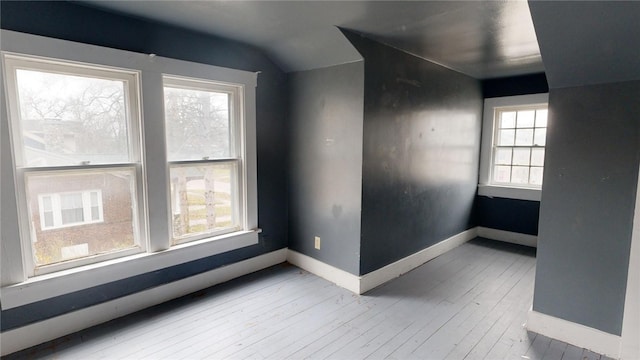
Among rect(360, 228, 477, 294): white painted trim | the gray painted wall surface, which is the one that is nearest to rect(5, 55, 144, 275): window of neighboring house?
rect(360, 228, 477, 294): white painted trim

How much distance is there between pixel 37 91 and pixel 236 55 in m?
1.54

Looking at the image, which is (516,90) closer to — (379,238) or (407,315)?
(379,238)

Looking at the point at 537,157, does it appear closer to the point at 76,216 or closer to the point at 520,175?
the point at 520,175

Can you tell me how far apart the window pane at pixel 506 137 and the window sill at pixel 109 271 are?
3820 millimetres

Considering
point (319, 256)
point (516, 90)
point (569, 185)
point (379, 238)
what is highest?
point (516, 90)

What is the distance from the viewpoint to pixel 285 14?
89.7 inches

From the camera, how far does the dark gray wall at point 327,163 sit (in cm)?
289

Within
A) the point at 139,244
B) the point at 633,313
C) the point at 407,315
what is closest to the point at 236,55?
the point at 139,244

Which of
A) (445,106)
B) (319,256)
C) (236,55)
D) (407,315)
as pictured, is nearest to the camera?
(407,315)

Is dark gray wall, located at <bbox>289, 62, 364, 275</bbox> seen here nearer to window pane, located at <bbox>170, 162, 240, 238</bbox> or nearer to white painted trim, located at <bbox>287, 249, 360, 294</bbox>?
white painted trim, located at <bbox>287, 249, 360, 294</bbox>

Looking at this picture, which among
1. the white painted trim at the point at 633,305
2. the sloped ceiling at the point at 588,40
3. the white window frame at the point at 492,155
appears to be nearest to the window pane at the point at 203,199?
the sloped ceiling at the point at 588,40

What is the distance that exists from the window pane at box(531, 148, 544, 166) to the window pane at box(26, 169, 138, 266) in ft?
15.7

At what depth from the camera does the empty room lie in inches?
80.4

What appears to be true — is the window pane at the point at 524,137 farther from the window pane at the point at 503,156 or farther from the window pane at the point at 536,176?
the window pane at the point at 536,176
